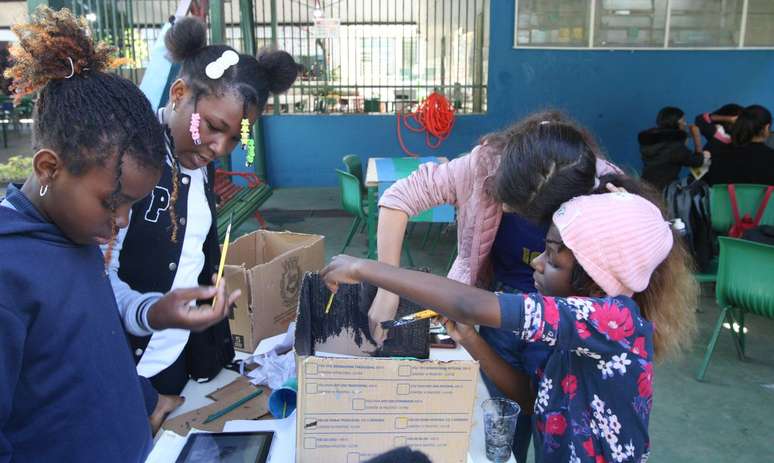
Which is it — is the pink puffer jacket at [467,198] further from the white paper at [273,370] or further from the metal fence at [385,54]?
the metal fence at [385,54]

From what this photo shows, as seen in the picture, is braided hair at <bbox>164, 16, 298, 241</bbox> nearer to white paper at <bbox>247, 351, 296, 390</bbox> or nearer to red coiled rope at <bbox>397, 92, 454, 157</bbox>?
white paper at <bbox>247, 351, 296, 390</bbox>

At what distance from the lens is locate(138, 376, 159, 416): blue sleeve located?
139 centimetres

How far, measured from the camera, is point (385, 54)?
8148 mm

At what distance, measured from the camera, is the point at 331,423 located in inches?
47.0

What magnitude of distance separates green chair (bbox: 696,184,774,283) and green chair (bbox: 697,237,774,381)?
31.7 inches

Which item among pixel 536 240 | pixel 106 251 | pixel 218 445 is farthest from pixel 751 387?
pixel 106 251

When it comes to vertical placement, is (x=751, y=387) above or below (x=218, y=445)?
below

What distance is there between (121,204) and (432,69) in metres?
7.56

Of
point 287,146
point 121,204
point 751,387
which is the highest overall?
point 121,204

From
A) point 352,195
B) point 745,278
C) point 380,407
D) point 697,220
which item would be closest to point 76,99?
point 380,407

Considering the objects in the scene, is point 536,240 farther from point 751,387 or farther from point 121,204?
point 751,387

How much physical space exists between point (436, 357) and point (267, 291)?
0.56 m

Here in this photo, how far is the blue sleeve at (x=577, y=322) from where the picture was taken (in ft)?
3.71

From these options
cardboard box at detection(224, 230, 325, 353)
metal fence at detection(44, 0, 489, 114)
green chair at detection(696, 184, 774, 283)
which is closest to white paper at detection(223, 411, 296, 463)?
cardboard box at detection(224, 230, 325, 353)
